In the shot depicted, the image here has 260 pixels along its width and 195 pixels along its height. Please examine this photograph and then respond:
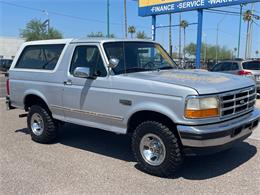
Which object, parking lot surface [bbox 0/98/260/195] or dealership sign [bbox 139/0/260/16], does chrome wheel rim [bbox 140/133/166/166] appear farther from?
dealership sign [bbox 139/0/260/16]

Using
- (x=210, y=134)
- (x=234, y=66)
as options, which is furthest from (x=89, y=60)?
(x=234, y=66)

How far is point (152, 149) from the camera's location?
5.04 m

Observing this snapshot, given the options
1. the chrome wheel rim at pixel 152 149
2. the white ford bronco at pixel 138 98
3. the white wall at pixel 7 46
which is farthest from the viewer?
the white wall at pixel 7 46

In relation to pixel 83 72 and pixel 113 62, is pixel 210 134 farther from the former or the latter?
pixel 83 72

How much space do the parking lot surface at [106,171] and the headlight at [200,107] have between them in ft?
3.15

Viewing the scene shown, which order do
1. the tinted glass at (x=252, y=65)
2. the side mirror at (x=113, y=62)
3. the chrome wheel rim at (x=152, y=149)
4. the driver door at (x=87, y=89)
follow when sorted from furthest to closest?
the tinted glass at (x=252, y=65), the driver door at (x=87, y=89), the side mirror at (x=113, y=62), the chrome wheel rim at (x=152, y=149)

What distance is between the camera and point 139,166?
530 cm

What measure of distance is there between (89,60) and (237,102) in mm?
2569

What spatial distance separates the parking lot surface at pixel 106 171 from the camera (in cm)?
451

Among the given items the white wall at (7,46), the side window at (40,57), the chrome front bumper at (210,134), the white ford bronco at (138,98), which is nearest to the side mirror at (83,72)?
the white ford bronco at (138,98)

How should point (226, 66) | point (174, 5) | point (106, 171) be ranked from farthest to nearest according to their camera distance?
point (174, 5) < point (226, 66) < point (106, 171)

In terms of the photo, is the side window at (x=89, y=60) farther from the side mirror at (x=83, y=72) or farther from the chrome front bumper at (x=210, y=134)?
the chrome front bumper at (x=210, y=134)

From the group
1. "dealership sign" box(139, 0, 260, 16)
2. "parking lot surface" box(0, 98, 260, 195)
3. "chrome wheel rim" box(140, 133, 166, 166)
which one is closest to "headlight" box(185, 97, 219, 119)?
"chrome wheel rim" box(140, 133, 166, 166)

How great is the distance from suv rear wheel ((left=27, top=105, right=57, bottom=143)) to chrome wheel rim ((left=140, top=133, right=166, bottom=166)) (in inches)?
93.0
